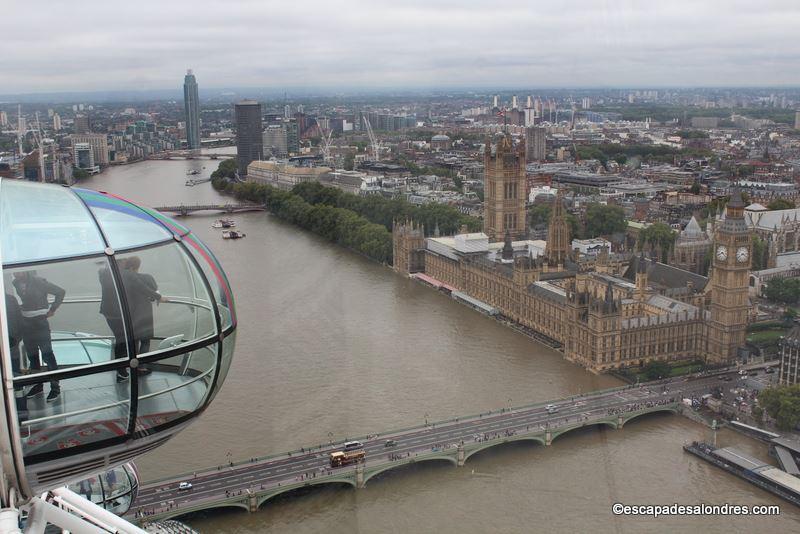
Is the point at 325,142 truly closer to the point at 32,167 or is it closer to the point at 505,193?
the point at 505,193

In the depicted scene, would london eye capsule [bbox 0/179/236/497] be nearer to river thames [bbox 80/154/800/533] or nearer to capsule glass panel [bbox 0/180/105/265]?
capsule glass panel [bbox 0/180/105/265]

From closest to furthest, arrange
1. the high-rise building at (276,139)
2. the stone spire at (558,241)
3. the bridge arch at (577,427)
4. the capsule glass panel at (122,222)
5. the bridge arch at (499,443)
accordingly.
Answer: the capsule glass panel at (122,222)
the bridge arch at (499,443)
the bridge arch at (577,427)
the stone spire at (558,241)
the high-rise building at (276,139)

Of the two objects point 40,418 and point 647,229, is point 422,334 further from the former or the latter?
point 40,418

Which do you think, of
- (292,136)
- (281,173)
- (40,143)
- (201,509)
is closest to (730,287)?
(201,509)

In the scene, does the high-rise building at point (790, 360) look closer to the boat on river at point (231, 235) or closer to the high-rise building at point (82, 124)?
the boat on river at point (231, 235)

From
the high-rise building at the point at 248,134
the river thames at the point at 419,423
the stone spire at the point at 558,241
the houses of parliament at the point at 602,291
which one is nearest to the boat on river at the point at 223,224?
the houses of parliament at the point at 602,291
